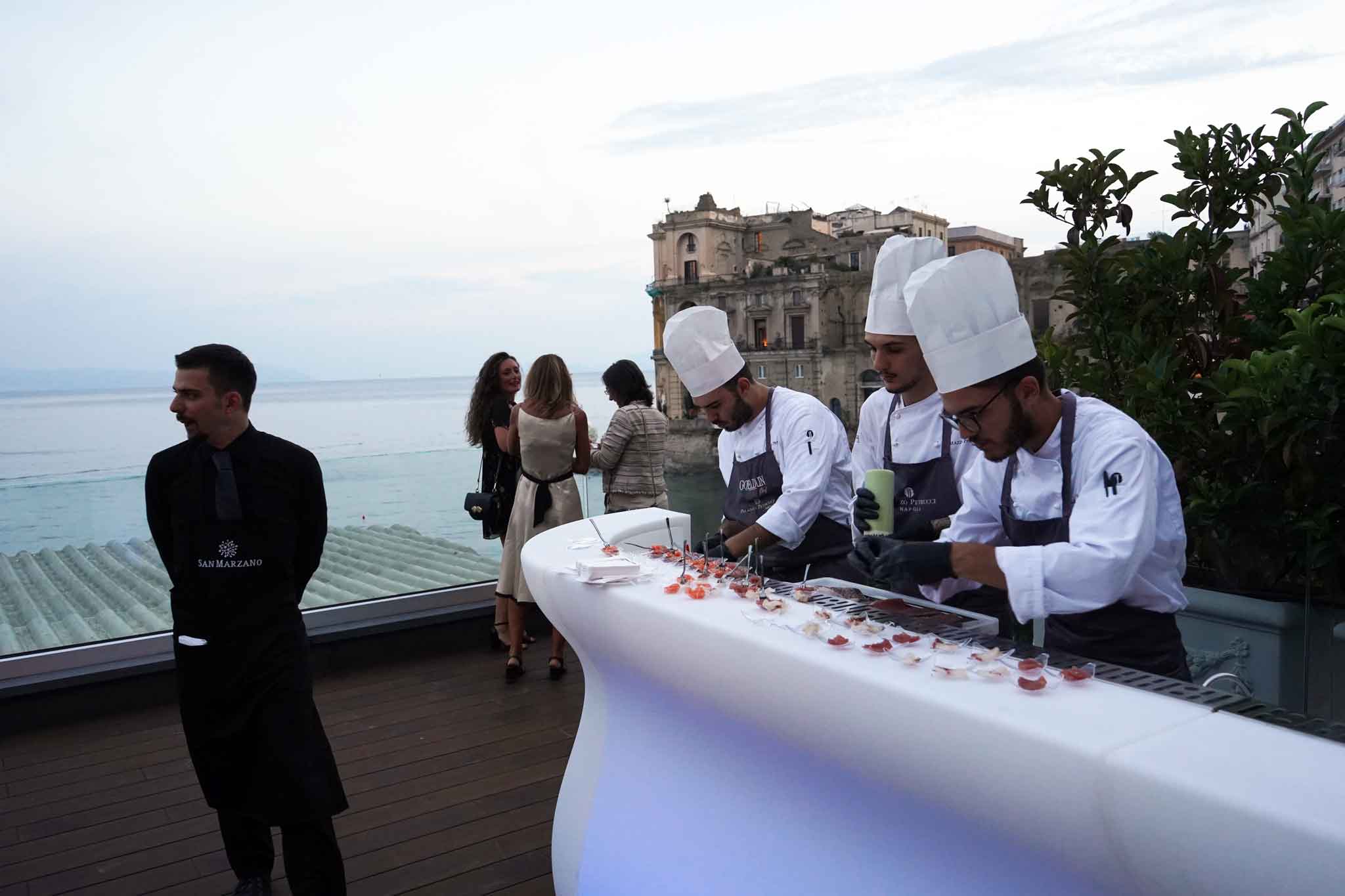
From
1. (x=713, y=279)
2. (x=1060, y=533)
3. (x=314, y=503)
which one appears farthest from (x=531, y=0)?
(x=1060, y=533)

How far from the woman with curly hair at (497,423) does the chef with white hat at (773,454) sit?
1973 mm

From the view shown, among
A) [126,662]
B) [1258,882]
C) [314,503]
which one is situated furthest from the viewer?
[126,662]

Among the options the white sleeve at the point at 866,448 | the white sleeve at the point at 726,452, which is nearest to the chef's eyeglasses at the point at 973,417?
the white sleeve at the point at 866,448

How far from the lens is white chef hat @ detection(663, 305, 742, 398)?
9.21 feet

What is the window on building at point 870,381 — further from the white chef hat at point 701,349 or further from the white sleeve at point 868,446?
the white chef hat at point 701,349

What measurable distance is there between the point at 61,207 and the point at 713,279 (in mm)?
3303

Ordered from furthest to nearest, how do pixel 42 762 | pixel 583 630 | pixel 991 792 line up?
pixel 42 762, pixel 583 630, pixel 991 792

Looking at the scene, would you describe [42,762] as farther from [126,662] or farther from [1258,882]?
[1258,882]

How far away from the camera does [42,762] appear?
12.2ft

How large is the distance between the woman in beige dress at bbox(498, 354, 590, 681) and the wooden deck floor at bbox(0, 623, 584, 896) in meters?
0.29

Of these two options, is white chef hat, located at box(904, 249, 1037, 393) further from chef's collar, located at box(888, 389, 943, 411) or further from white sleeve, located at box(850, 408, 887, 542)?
white sleeve, located at box(850, 408, 887, 542)

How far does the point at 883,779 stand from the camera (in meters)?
1.45

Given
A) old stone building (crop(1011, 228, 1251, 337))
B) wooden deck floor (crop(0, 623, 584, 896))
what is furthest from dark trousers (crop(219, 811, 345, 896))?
old stone building (crop(1011, 228, 1251, 337))

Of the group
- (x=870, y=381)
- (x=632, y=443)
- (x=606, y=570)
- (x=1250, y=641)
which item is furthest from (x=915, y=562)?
(x=632, y=443)
